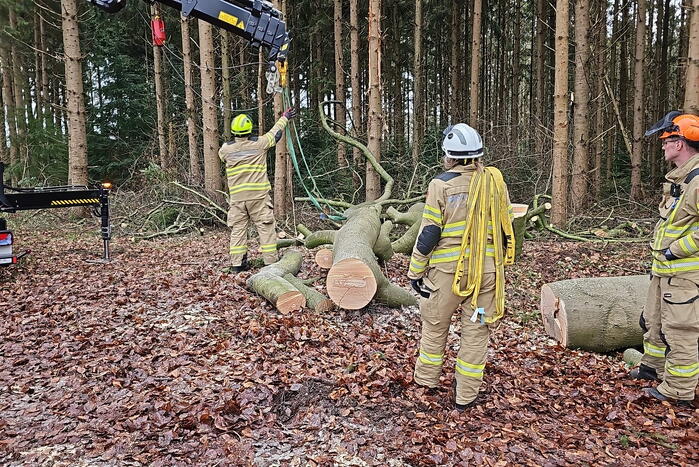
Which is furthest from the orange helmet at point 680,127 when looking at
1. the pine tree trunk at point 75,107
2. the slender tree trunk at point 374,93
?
the pine tree trunk at point 75,107

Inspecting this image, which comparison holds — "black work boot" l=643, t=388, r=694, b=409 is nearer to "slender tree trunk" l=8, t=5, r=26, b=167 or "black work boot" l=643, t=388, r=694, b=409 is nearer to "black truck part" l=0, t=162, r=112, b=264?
"black truck part" l=0, t=162, r=112, b=264

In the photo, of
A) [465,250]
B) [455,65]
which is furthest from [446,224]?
[455,65]

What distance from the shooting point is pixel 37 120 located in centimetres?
1734

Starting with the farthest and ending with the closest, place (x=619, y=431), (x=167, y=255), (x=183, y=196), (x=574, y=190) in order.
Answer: (x=183, y=196) < (x=574, y=190) < (x=167, y=255) < (x=619, y=431)

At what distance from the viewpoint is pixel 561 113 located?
373 inches

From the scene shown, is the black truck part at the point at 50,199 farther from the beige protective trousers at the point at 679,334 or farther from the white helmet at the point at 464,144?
the beige protective trousers at the point at 679,334

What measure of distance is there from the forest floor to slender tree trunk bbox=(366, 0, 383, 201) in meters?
5.02

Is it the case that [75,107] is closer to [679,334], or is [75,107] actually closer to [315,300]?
[315,300]

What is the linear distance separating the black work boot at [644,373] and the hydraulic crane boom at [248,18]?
5.43 metres

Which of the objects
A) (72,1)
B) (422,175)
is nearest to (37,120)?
(72,1)

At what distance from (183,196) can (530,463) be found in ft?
35.3

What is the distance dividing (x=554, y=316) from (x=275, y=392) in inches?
128

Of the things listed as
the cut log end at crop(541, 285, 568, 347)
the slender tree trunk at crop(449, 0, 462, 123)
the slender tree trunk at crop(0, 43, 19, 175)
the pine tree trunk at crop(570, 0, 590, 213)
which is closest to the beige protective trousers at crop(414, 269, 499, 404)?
the cut log end at crop(541, 285, 568, 347)

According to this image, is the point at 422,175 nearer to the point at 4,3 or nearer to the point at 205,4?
the point at 205,4
